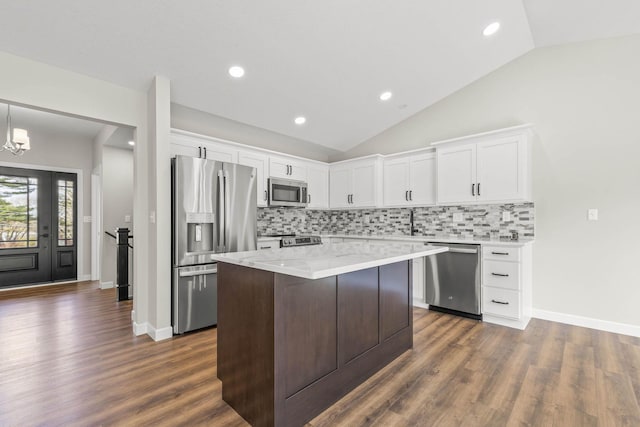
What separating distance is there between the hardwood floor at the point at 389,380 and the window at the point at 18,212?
2.57m

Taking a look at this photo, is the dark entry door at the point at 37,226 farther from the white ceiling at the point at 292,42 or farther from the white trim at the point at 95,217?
the white ceiling at the point at 292,42

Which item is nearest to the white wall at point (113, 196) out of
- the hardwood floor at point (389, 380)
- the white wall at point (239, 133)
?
the hardwood floor at point (389, 380)

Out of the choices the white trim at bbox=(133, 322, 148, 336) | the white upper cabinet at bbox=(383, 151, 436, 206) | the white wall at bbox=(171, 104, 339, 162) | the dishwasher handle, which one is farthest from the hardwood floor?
the white wall at bbox=(171, 104, 339, 162)

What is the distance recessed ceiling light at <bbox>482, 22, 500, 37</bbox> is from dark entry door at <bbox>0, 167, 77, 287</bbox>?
23.2 feet

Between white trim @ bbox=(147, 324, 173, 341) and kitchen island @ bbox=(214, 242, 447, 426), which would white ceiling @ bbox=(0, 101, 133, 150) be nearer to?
white trim @ bbox=(147, 324, 173, 341)

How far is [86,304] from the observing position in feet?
13.7

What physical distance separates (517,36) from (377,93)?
1648 mm

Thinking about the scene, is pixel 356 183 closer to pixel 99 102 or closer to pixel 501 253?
pixel 501 253

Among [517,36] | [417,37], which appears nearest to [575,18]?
[517,36]

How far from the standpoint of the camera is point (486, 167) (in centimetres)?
369

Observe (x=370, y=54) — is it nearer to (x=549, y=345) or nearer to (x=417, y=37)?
(x=417, y=37)

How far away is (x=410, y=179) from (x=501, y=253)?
5.45 feet

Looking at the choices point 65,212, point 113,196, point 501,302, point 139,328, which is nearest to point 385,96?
point 501,302

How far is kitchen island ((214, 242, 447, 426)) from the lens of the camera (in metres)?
1.55
